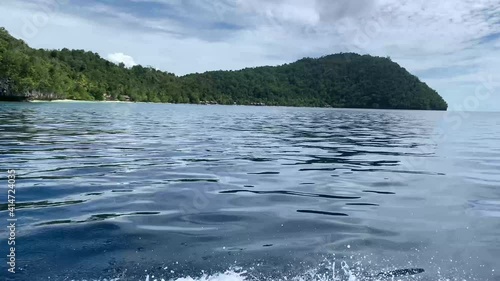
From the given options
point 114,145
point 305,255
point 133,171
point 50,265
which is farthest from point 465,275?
point 114,145

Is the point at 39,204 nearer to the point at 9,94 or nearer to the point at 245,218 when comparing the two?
the point at 245,218

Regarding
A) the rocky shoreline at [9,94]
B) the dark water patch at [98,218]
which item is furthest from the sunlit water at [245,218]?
the rocky shoreline at [9,94]

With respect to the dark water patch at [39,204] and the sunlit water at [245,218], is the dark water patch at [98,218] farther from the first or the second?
the dark water patch at [39,204]

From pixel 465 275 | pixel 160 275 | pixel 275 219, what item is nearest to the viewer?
pixel 160 275

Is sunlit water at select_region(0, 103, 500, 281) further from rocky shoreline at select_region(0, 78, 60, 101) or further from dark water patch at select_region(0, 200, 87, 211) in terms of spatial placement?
rocky shoreline at select_region(0, 78, 60, 101)

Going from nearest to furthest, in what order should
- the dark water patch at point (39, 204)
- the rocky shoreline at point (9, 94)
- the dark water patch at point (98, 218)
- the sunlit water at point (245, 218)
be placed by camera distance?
the sunlit water at point (245, 218) < the dark water patch at point (98, 218) < the dark water patch at point (39, 204) < the rocky shoreline at point (9, 94)

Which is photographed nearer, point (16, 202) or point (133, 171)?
point (16, 202)

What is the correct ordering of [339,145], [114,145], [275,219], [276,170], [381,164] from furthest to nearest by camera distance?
1. [339,145]
2. [114,145]
3. [381,164]
4. [276,170]
5. [275,219]

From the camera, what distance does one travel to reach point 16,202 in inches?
355

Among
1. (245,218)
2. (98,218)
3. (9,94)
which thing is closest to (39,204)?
(98,218)

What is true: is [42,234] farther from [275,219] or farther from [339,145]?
[339,145]

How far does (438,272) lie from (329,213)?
3137mm

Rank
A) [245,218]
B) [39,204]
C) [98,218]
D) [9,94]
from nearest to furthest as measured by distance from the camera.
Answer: [98,218] → [245,218] → [39,204] → [9,94]

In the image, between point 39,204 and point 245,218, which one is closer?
point 245,218
